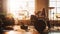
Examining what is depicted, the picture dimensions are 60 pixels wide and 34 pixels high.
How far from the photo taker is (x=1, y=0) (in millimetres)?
7883

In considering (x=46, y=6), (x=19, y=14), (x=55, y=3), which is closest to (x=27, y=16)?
(x=19, y=14)

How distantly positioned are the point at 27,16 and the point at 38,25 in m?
6.13

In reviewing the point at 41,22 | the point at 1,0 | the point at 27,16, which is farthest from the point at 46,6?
the point at 41,22

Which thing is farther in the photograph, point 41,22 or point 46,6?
point 46,6

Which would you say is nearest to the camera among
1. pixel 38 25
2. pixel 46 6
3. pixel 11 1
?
pixel 38 25

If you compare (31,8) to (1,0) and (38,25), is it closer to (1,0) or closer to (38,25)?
(1,0)

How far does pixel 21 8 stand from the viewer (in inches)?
307

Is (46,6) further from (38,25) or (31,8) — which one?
(38,25)

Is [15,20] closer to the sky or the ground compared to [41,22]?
closer to the ground

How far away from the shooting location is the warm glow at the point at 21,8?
7.64m

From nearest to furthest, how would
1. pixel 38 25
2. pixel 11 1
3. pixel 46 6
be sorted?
pixel 38 25
pixel 46 6
pixel 11 1

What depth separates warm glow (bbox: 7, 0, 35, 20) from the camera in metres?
7.64

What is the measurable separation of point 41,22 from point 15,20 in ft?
20.2

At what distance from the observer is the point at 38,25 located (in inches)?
59.3
